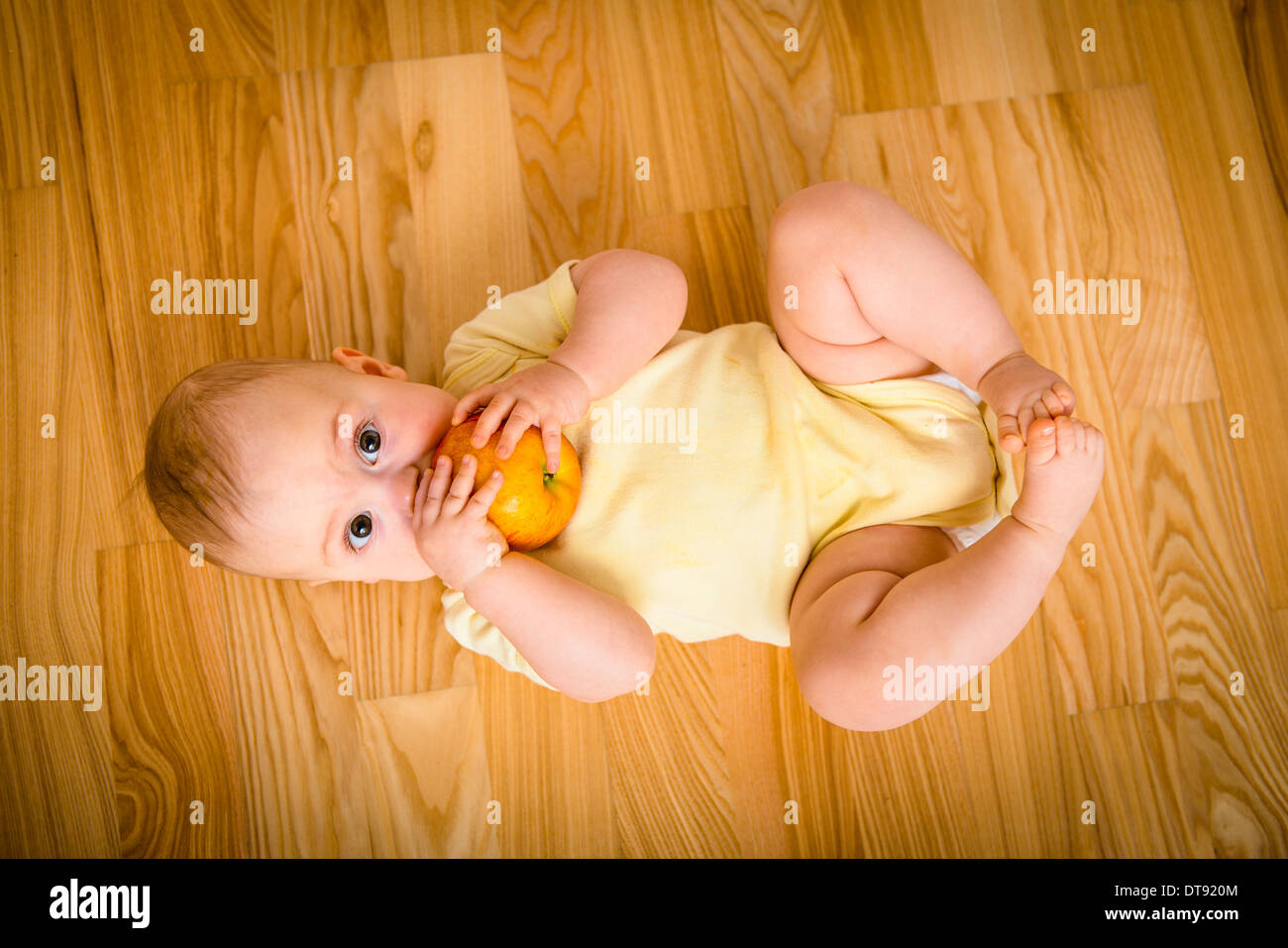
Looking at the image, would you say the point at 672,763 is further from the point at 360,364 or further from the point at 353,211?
the point at 353,211

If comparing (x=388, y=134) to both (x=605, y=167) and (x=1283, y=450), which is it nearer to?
(x=605, y=167)

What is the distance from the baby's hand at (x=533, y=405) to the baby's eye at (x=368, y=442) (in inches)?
3.8

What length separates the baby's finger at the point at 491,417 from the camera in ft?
3.43

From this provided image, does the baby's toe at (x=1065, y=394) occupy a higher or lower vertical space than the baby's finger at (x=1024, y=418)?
higher

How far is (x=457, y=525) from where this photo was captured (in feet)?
3.38

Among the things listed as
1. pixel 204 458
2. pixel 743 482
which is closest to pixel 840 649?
pixel 743 482

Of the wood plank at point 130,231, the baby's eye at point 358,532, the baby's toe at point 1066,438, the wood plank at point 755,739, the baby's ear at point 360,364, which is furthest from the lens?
the wood plank at point 130,231

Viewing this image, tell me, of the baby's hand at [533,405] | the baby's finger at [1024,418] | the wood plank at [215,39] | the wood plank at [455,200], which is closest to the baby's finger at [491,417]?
the baby's hand at [533,405]

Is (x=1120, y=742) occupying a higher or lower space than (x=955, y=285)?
lower

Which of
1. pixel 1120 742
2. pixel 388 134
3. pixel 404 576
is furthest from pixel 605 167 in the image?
pixel 1120 742

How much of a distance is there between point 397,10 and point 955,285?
103cm

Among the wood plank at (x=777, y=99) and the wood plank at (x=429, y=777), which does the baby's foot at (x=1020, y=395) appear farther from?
the wood plank at (x=429, y=777)

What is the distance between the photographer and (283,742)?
1.38m
